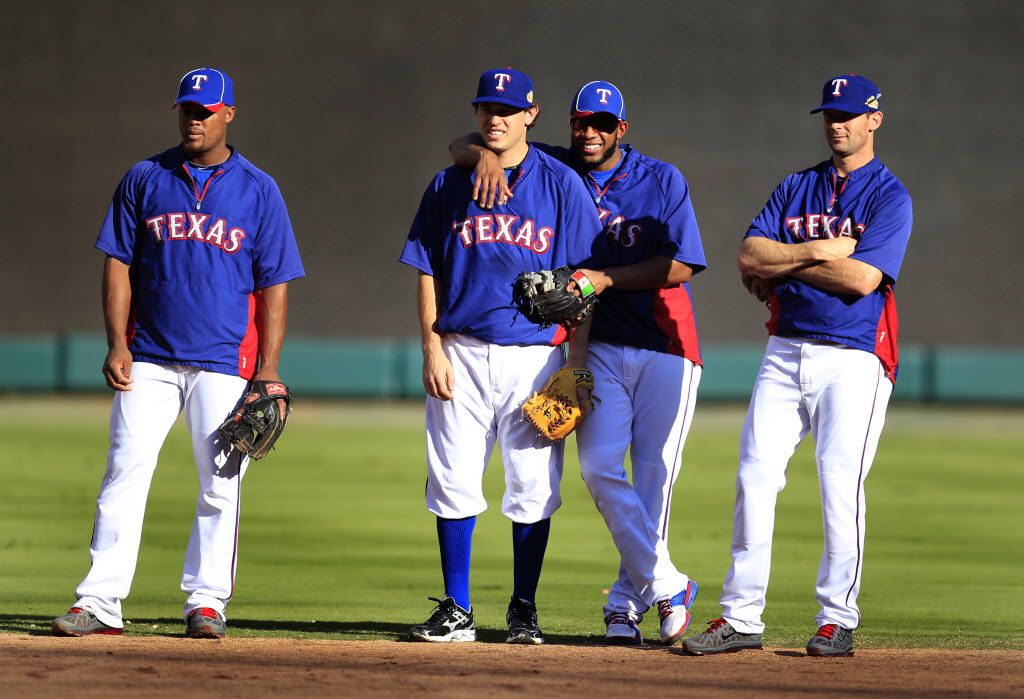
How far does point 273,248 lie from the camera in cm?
536

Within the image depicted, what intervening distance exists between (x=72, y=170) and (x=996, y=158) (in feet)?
46.5

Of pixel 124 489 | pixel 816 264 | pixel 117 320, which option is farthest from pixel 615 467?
pixel 117 320

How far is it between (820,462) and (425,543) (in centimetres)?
377

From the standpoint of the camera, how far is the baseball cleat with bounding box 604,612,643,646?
527cm

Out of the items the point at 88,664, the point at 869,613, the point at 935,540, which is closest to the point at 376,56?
the point at 935,540

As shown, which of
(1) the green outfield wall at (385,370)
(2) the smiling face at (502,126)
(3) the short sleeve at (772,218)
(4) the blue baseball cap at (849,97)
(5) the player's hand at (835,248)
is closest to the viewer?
(5) the player's hand at (835,248)

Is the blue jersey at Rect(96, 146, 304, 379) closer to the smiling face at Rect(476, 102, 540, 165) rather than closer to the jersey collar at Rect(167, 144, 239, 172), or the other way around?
the jersey collar at Rect(167, 144, 239, 172)

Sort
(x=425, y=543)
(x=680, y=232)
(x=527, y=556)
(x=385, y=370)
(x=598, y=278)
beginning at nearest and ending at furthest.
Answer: (x=598, y=278)
(x=527, y=556)
(x=680, y=232)
(x=425, y=543)
(x=385, y=370)

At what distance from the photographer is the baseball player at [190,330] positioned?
515 centimetres

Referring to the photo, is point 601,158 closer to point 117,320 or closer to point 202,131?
point 202,131

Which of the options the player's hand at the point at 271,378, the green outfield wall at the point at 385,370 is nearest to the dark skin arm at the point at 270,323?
the player's hand at the point at 271,378

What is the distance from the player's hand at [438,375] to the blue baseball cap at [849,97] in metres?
1.73

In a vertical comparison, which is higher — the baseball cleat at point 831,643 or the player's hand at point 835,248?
the player's hand at point 835,248

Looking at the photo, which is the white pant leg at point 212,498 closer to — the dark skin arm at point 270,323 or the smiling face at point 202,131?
the dark skin arm at point 270,323
